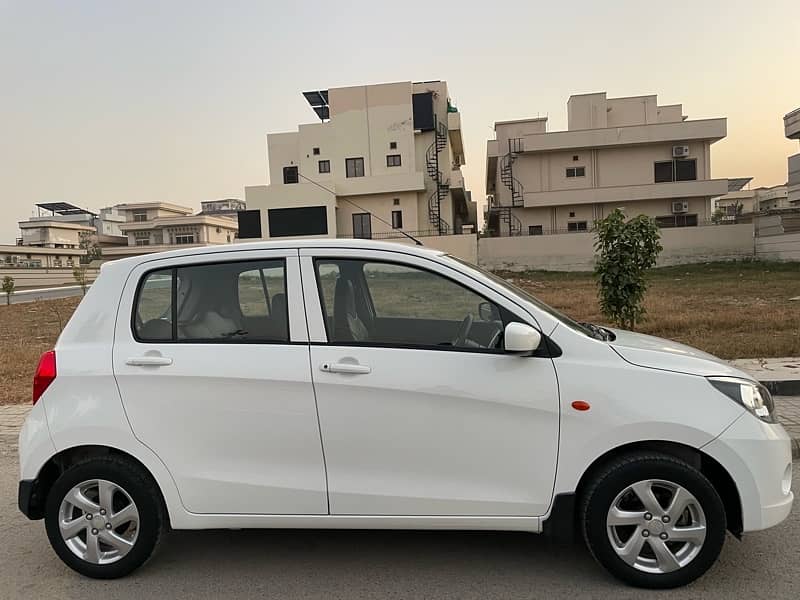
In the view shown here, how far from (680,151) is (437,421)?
146 feet

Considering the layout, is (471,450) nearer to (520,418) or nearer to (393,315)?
(520,418)

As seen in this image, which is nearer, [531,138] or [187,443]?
[187,443]

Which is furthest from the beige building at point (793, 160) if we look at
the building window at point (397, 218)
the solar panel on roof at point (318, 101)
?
the solar panel on roof at point (318, 101)

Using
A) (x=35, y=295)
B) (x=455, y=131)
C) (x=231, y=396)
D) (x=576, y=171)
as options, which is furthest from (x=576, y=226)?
(x=231, y=396)

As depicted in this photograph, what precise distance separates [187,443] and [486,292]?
175 centimetres

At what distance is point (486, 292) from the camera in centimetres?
320

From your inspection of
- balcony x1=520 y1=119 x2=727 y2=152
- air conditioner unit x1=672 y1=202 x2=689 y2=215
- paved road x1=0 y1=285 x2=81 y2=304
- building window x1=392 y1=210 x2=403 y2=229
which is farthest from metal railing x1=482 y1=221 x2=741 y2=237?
paved road x1=0 y1=285 x2=81 y2=304

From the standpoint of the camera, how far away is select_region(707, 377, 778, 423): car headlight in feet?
9.87

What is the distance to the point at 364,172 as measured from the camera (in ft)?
148

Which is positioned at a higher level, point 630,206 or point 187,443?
point 630,206

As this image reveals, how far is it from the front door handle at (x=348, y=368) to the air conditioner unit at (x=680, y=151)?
44533mm

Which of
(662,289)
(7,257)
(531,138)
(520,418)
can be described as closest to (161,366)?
(520,418)

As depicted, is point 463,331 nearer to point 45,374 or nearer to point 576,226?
point 45,374

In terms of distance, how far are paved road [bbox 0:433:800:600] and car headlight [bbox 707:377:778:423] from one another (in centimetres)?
86
